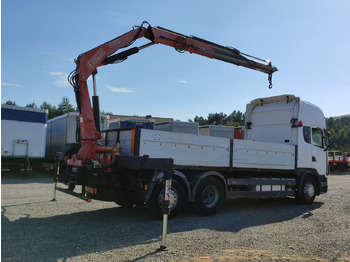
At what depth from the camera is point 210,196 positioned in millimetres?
8367

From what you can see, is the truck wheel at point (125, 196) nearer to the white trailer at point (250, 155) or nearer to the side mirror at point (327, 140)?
the white trailer at point (250, 155)

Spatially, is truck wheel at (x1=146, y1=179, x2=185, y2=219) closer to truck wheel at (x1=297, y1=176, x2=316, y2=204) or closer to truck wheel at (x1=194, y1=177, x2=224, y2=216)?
truck wheel at (x1=194, y1=177, x2=224, y2=216)

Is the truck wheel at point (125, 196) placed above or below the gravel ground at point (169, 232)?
above

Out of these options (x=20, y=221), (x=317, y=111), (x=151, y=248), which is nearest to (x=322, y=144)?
(x=317, y=111)

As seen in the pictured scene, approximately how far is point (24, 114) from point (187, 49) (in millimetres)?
10583

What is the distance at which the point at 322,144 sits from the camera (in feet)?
37.2

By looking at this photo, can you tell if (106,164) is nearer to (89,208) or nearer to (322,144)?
(89,208)

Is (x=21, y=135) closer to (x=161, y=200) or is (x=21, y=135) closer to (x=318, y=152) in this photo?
(x=161, y=200)

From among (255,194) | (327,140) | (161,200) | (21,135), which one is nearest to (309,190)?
(327,140)

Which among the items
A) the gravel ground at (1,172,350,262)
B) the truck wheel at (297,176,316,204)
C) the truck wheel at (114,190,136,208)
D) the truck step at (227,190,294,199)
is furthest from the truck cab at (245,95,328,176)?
the truck wheel at (114,190,136,208)

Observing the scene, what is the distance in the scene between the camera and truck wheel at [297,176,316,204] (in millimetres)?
10633

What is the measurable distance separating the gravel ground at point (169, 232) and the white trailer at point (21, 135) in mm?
6440

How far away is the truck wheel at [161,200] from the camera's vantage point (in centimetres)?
716

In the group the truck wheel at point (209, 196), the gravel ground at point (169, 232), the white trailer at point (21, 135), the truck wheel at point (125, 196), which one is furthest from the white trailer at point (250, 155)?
the white trailer at point (21, 135)
